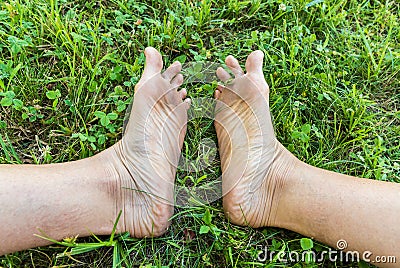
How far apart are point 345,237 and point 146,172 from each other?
2.95 ft

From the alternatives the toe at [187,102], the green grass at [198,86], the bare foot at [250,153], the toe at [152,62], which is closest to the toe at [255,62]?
the bare foot at [250,153]

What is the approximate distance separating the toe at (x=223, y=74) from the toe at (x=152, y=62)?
333 mm

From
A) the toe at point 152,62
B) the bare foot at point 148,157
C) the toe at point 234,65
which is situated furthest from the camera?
the toe at point 234,65

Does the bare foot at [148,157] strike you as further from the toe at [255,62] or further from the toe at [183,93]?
the toe at [255,62]

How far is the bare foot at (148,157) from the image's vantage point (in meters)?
1.88

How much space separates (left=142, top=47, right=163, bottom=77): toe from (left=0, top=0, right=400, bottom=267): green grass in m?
0.13

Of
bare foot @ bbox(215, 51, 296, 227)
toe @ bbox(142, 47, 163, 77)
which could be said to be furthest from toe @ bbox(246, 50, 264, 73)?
toe @ bbox(142, 47, 163, 77)

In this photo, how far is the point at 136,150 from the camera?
1.94m

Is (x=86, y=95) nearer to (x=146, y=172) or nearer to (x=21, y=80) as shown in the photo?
(x=21, y=80)

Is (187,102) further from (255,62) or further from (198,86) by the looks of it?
(255,62)

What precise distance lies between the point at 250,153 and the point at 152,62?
2.27ft

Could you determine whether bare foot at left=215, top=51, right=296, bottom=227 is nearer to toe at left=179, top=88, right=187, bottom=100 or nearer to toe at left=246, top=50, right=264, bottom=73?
toe at left=246, top=50, right=264, bottom=73

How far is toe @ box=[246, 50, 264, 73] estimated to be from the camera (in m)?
2.18

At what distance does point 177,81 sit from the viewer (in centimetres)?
224
